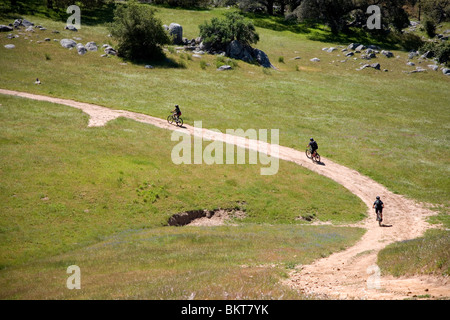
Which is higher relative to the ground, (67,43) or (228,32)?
(228,32)

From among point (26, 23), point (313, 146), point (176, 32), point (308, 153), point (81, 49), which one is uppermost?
point (26, 23)

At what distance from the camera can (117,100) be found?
62.2 m

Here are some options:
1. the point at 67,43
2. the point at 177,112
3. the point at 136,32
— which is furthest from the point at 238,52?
the point at 177,112

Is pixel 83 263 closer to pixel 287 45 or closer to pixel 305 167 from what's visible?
pixel 305 167

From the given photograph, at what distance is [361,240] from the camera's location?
32.2m

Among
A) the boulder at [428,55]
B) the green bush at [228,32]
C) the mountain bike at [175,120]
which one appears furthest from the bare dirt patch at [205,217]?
the boulder at [428,55]

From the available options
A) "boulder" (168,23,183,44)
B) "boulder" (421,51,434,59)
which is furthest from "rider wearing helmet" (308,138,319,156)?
"boulder" (421,51,434,59)

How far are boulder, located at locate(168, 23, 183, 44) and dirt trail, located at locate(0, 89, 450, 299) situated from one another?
3943 centimetres

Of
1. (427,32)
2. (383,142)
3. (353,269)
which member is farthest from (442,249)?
(427,32)

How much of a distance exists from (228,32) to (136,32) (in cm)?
2209

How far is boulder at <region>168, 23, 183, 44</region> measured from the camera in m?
90.0

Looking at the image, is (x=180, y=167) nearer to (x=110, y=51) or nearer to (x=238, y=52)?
(x=110, y=51)

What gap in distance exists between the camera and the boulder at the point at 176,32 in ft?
295
